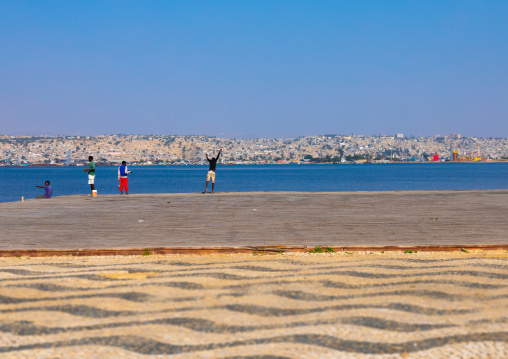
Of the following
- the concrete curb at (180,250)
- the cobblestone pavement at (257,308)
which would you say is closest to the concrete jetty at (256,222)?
the concrete curb at (180,250)

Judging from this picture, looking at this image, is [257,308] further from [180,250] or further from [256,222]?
[256,222]

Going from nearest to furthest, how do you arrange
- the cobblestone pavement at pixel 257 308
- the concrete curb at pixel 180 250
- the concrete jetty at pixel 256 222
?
the cobblestone pavement at pixel 257 308 < the concrete curb at pixel 180 250 < the concrete jetty at pixel 256 222

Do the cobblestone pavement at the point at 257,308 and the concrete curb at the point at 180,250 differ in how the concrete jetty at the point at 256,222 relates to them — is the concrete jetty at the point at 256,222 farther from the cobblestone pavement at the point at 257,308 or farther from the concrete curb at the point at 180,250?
the cobblestone pavement at the point at 257,308

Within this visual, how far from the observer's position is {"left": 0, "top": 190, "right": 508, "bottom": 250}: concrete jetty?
13.7 metres

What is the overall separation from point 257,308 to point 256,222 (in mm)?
9084

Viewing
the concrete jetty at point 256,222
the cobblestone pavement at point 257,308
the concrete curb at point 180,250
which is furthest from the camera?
the concrete jetty at point 256,222

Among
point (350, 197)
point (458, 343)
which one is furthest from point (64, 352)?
point (350, 197)

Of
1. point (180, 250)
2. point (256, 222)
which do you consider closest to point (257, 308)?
point (180, 250)

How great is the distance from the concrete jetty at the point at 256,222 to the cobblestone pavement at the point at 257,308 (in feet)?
6.79

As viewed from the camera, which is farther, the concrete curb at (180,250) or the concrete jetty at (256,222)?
the concrete jetty at (256,222)

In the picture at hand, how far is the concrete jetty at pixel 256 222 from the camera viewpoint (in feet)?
44.9

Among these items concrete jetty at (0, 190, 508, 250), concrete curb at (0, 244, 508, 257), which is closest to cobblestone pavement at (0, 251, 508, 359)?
concrete curb at (0, 244, 508, 257)

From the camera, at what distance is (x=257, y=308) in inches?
312

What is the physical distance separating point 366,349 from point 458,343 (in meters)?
1.05
